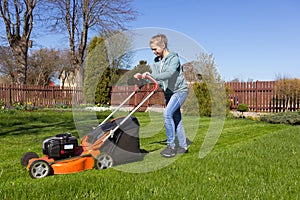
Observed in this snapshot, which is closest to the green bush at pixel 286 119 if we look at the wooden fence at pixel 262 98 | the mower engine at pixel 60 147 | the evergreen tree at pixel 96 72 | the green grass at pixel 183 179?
the wooden fence at pixel 262 98

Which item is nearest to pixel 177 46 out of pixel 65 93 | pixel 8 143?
pixel 8 143

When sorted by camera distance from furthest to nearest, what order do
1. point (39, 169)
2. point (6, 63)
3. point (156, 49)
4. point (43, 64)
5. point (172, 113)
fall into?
point (43, 64) → point (6, 63) → point (172, 113) → point (156, 49) → point (39, 169)

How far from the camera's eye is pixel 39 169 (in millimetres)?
3414

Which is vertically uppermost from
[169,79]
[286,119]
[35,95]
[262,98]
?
[169,79]

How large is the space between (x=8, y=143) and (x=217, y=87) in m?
7.38

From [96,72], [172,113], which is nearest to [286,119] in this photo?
[96,72]

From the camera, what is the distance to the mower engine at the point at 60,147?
3.48 metres

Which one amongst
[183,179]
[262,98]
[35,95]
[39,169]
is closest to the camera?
[183,179]

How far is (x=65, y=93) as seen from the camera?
21.0 meters

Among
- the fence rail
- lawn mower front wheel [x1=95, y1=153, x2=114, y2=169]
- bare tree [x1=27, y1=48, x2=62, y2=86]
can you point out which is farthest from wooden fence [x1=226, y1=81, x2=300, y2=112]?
bare tree [x1=27, y1=48, x2=62, y2=86]

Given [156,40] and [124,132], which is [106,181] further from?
[156,40]

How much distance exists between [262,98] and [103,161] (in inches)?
546

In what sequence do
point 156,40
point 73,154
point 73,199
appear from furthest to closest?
point 156,40 → point 73,154 → point 73,199

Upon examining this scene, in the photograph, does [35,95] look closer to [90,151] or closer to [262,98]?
[262,98]
